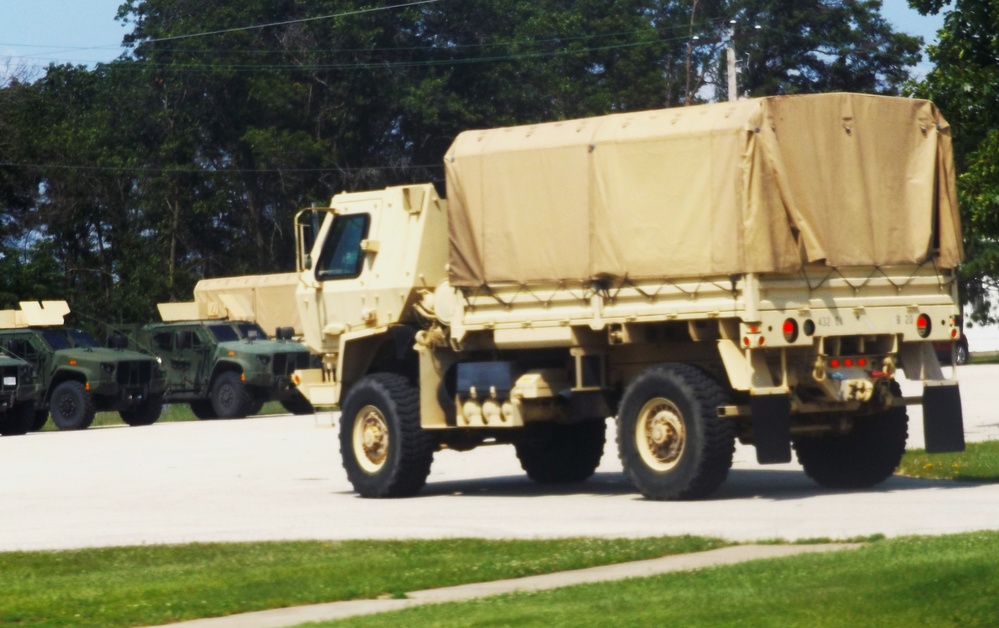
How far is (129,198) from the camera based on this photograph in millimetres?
60938

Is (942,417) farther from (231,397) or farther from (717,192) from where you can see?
(231,397)

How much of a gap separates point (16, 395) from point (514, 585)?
2522cm

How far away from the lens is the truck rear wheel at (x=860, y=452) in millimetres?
16625

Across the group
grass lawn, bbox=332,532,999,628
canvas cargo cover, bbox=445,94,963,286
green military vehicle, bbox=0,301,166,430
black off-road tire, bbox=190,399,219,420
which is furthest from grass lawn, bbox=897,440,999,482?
black off-road tire, bbox=190,399,219,420

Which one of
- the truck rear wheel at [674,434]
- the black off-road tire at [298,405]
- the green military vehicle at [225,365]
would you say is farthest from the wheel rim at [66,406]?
the truck rear wheel at [674,434]

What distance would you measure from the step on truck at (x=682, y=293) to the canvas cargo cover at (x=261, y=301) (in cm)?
2623

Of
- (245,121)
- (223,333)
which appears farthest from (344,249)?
(245,121)

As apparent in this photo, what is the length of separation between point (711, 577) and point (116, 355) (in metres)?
27.9

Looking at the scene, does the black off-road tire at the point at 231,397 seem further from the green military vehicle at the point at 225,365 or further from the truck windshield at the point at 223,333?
the truck windshield at the point at 223,333

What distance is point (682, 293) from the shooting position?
15648mm

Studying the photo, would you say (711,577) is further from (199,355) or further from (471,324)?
(199,355)

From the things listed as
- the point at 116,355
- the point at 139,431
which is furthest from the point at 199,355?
the point at 139,431

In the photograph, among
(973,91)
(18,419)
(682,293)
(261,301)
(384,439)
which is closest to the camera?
(682,293)

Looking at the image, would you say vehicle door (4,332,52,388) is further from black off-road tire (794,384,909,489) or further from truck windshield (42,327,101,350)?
black off-road tire (794,384,909,489)
